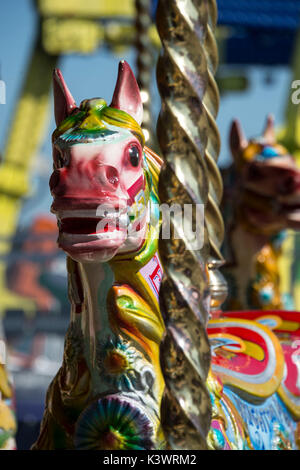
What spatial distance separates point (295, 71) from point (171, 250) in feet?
19.9

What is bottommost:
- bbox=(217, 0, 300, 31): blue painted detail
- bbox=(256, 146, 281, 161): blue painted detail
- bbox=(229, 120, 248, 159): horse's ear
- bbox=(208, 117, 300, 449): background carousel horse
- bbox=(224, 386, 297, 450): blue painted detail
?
bbox=(224, 386, 297, 450): blue painted detail

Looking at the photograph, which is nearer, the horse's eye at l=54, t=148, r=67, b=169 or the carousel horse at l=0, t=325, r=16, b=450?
the horse's eye at l=54, t=148, r=67, b=169

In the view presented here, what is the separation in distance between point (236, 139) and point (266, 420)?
4.49 feet

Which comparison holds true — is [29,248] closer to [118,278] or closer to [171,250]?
[118,278]

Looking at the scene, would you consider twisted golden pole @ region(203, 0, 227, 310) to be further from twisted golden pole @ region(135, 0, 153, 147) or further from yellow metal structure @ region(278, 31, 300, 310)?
yellow metal structure @ region(278, 31, 300, 310)

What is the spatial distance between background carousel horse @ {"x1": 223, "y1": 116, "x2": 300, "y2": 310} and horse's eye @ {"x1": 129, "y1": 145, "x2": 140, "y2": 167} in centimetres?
132

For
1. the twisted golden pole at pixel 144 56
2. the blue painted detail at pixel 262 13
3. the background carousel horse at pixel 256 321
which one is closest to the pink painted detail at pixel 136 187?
the background carousel horse at pixel 256 321

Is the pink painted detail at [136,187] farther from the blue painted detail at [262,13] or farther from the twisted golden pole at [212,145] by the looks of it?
the blue painted detail at [262,13]

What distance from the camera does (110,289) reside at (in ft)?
3.92

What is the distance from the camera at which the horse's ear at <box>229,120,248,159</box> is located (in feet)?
8.58

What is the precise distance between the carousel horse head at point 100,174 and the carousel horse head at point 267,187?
4.11 feet

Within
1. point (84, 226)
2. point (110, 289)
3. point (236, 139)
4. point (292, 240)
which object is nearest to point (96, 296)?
point (110, 289)

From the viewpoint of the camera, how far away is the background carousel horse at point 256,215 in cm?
248

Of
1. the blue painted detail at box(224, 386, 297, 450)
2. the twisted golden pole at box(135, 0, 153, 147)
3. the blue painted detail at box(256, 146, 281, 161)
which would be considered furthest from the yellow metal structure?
the blue painted detail at box(224, 386, 297, 450)
